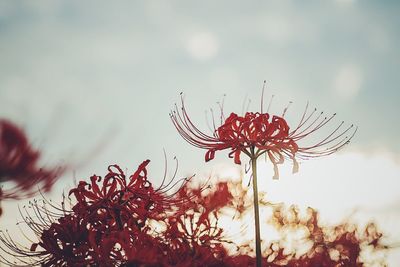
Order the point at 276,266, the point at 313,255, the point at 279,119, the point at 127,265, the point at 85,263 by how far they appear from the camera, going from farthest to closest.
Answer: the point at 313,255 → the point at 276,266 → the point at 85,263 → the point at 127,265 → the point at 279,119

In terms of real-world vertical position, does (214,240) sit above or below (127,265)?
above

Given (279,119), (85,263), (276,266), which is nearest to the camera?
(279,119)

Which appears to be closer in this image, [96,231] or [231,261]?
[96,231]

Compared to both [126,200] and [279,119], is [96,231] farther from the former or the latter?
[279,119]

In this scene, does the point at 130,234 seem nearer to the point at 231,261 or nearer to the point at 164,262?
the point at 164,262

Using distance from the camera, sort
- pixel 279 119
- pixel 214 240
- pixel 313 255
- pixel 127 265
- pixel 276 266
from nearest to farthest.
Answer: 1. pixel 279 119
2. pixel 127 265
3. pixel 214 240
4. pixel 276 266
5. pixel 313 255

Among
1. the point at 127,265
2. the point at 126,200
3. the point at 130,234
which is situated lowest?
the point at 127,265

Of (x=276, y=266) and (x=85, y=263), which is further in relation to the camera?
(x=276, y=266)

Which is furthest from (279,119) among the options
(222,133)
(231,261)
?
(231,261)

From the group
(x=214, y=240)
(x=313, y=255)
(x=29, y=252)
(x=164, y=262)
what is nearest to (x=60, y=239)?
(x=29, y=252)
